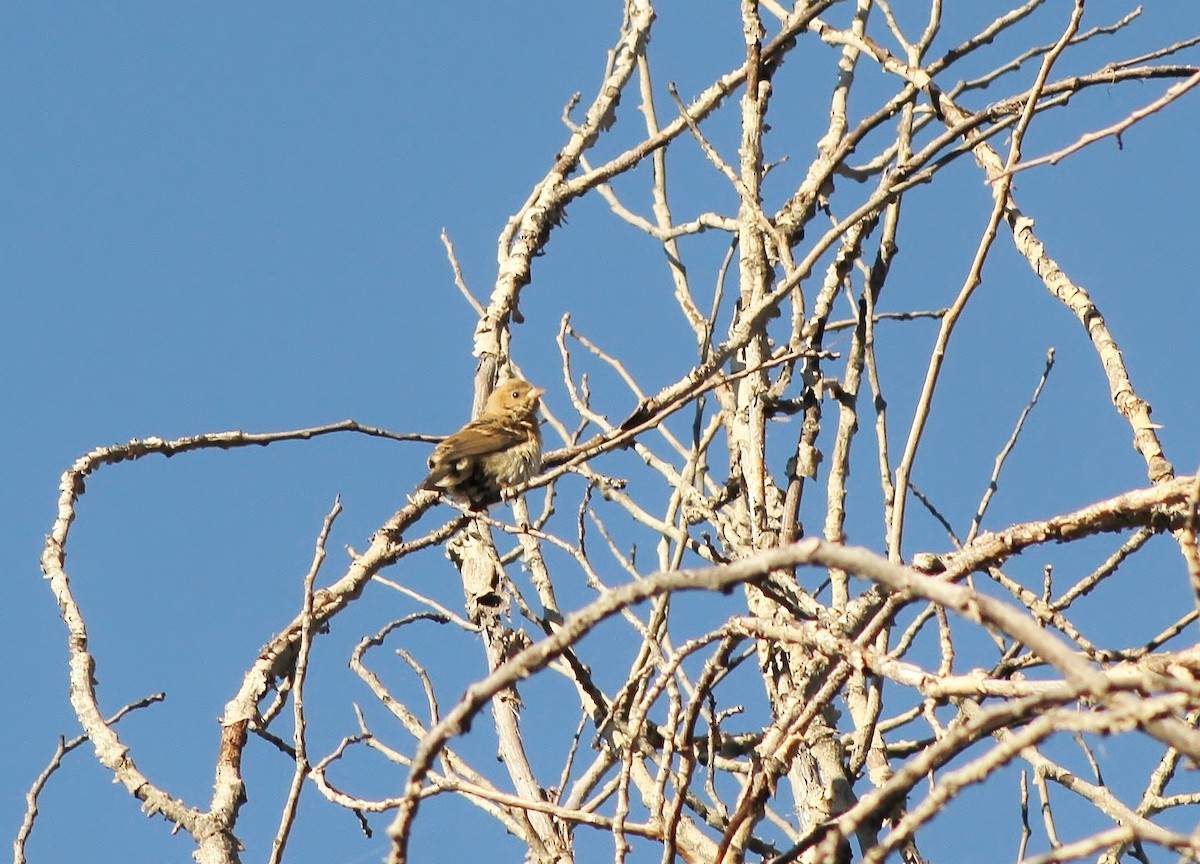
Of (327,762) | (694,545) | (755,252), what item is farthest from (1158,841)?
(755,252)

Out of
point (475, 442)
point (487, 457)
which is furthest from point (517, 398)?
point (475, 442)

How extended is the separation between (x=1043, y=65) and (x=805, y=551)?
83.5 inches

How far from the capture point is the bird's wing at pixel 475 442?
5254 millimetres

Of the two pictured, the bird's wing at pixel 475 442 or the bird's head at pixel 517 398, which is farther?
the bird's head at pixel 517 398

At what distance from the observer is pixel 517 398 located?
20.4 feet

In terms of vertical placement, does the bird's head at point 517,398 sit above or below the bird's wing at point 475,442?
above

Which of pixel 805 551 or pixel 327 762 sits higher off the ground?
pixel 327 762

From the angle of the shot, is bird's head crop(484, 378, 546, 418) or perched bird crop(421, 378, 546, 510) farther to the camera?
bird's head crop(484, 378, 546, 418)

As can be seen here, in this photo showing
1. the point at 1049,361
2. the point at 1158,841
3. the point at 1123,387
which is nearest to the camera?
the point at 1158,841

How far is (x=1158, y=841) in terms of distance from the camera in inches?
64.6

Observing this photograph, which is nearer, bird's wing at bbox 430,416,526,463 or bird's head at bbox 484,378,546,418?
bird's wing at bbox 430,416,526,463

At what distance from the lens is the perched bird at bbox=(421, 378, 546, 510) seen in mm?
5156

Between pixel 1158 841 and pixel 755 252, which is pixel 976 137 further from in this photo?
pixel 1158 841

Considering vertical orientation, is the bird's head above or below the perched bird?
above
